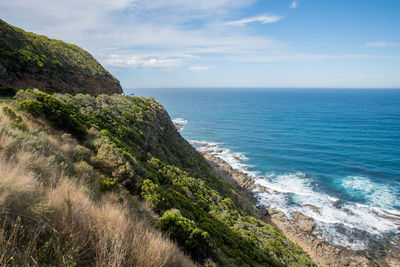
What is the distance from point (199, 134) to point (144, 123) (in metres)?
49.1

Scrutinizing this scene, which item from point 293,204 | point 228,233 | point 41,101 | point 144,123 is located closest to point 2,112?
point 41,101

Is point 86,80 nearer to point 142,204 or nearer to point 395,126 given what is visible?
point 142,204

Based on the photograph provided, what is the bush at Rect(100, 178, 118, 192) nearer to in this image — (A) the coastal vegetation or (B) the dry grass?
(A) the coastal vegetation

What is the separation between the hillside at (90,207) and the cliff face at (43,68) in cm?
723

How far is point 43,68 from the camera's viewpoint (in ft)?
73.2

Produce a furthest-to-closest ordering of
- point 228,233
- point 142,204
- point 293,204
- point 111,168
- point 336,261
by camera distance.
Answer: point 293,204 < point 336,261 < point 228,233 < point 111,168 < point 142,204

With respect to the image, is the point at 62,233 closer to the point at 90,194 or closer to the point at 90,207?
the point at 90,207

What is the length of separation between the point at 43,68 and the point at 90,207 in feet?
79.9

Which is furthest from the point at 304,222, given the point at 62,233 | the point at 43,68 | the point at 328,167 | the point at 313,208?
the point at 43,68

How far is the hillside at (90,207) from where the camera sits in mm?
3619

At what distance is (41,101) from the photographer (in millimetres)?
11281

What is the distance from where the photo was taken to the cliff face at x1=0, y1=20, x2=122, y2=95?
63.1 feet

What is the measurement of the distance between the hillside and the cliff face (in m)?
7.23

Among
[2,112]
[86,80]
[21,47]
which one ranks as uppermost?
[21,47]
